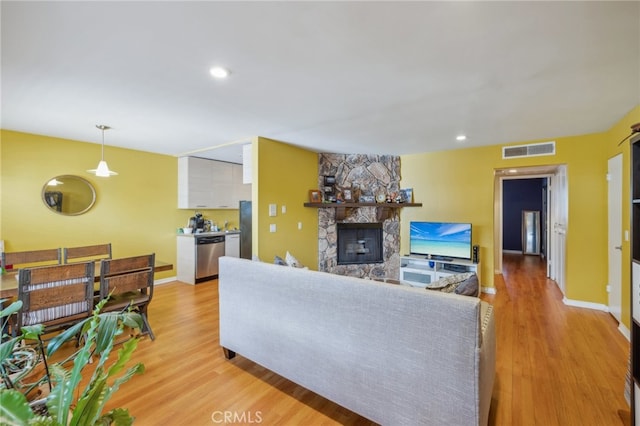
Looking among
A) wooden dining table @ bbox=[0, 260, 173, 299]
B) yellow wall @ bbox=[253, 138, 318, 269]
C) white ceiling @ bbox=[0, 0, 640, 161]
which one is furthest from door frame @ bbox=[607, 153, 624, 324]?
wooden dining table @ bbox=[0, 260, 173, 299]

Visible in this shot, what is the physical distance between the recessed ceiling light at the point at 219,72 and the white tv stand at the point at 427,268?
343 cm

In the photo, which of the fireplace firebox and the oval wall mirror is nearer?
the oval wall mirror

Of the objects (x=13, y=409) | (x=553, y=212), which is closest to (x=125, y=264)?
(x=13, y=409)

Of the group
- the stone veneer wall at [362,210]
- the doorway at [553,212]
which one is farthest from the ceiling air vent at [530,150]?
the stone veneer wall at [362,210]

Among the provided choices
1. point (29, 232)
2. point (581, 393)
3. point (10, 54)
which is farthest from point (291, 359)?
point (29, 232)

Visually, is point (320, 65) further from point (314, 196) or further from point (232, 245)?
point (232, 245)

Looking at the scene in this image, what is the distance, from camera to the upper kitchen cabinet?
500 centimetres

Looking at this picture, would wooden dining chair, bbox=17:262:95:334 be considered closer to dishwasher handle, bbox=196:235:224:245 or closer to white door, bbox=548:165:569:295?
dishwasher handle, bbox=196:235:224:245

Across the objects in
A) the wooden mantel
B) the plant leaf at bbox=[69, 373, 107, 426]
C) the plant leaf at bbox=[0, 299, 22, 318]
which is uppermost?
the wooden mantel

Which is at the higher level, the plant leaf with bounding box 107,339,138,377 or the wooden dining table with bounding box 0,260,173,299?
the plant leaf with bounding box 107,339,138,377

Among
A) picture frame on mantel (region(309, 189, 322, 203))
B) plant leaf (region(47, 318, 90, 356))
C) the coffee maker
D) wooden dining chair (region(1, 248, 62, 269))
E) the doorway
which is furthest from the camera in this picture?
the coffee maker

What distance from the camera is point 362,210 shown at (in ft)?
16.6

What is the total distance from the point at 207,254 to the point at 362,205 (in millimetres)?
2891

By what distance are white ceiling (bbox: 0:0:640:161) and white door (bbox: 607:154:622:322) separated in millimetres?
562
